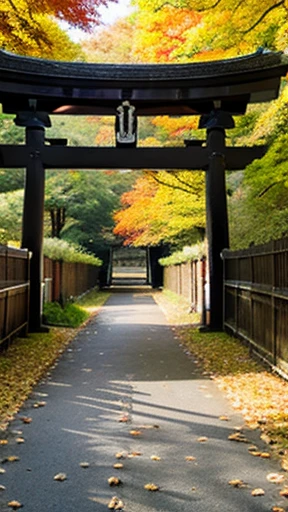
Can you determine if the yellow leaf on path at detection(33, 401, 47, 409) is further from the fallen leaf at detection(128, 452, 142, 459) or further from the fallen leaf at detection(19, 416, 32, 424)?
the fallen leaf at detection(128, 452, 142, 459)

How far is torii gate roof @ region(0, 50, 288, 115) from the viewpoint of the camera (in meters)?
11.8

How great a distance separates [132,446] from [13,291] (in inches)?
256

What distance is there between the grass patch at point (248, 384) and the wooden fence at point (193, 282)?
144 inches

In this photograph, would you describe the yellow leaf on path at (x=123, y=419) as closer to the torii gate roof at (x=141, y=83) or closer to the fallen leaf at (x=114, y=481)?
the fallen leaf at (x=114, y=481)

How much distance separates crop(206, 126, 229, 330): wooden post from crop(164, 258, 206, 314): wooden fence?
4.12ft

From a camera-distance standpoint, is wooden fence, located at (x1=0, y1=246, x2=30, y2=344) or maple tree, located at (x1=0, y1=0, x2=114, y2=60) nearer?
wooden fence, located at (x1=0, y1=246, x2=30, y2=344)

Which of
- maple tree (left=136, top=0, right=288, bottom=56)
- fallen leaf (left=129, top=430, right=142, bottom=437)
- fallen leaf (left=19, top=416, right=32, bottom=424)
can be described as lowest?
fallen leaf (left=19, top=416, right=32, bottom=424)

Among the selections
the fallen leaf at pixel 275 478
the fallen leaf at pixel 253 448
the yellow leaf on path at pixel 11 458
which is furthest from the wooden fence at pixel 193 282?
the fallen leaf at pixel 275 478

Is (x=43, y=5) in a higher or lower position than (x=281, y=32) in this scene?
higher

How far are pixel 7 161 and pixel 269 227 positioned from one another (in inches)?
257

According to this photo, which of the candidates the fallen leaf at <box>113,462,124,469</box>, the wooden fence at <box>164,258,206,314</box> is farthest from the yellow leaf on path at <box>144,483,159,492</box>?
the wooden fence at <box>164,258,206,314</box>

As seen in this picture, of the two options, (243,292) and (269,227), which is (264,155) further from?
(243,292)

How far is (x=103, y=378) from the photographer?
23.8 feet

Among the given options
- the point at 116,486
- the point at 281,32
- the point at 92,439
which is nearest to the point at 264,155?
the point at 281,32
